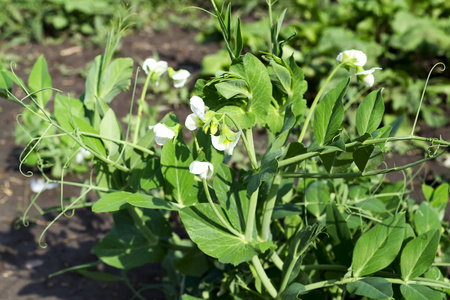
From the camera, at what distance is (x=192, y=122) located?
72 cm

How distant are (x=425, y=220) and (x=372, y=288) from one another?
0.30 metres

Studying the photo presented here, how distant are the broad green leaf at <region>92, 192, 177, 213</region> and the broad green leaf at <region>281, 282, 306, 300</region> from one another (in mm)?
249

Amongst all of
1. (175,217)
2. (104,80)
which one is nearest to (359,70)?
(104,80)

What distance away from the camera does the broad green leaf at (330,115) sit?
78cm

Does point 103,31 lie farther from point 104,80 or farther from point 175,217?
point 104,80

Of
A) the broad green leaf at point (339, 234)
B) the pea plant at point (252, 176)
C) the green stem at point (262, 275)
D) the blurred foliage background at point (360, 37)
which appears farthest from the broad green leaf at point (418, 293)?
the blurred foliage background at point (360, 37)

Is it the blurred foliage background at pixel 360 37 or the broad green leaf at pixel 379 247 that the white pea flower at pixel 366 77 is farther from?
the blurred foliage background at pixel 360 37

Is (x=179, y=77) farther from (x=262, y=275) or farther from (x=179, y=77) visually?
(x=262, y=275)

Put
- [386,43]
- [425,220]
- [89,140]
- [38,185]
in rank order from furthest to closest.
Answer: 1. [386,43]
2. [38,185]
3. [425,220]
4. [89,140]

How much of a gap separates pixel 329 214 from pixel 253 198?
202 millimetres

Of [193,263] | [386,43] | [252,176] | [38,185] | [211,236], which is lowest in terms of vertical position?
[38,185]

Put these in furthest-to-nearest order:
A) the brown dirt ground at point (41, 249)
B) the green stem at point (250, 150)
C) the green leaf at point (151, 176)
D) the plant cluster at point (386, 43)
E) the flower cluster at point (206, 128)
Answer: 1. the plant cluster at point (386, 43)
2. the brown dirt ground at point (41, 249)
3. the green leaf at point (151, 176)
4. the green stem at point (250, 150)
5. the flower cluster at point (206, 128)

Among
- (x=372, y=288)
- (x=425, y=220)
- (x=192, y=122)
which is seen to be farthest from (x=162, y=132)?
(x=425, y=220)

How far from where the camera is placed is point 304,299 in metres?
1.02
